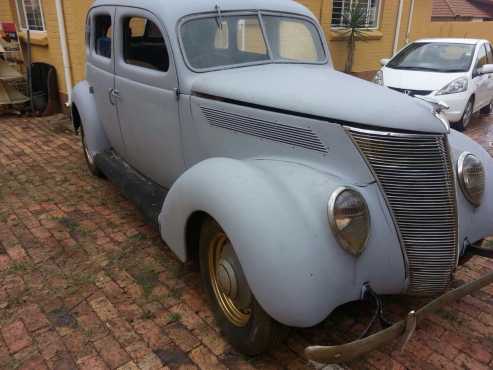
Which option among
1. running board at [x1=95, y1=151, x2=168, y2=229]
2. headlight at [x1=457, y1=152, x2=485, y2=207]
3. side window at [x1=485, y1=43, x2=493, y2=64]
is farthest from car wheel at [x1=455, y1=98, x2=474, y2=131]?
running board at [x1=95, y1=151, x2=168, y2=229]

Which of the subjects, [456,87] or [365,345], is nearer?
[365,345]

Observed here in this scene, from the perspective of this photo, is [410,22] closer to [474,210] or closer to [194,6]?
[194,6]

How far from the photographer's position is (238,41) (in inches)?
124

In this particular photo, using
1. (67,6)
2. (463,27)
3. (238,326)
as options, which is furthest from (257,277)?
(463,27)

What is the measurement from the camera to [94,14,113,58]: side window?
4.11 meters

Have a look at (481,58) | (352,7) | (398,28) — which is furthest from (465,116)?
(398,28)

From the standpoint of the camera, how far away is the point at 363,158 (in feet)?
7.00

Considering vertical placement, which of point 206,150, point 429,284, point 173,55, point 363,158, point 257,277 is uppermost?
point 173,55

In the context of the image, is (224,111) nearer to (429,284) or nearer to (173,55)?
(173,55)

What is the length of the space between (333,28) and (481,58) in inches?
144

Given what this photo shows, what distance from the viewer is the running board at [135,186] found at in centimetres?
326

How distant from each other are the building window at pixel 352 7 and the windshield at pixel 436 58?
261cm

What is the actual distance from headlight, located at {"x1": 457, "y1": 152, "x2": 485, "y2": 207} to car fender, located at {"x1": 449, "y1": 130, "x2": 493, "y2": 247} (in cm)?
2

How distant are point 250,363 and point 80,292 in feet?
4.38
